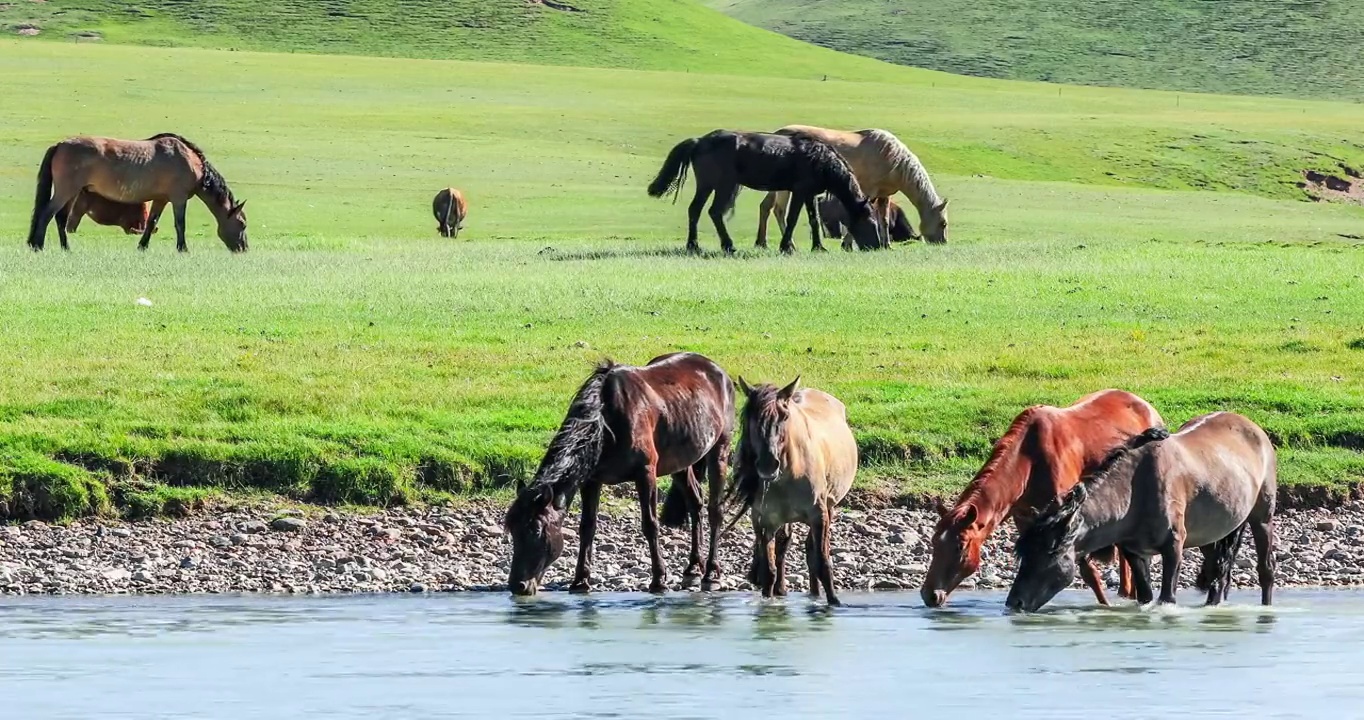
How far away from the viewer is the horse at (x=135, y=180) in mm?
27375

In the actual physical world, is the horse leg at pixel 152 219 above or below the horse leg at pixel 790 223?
below

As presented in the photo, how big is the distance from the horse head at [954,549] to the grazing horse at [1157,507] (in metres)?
0.25

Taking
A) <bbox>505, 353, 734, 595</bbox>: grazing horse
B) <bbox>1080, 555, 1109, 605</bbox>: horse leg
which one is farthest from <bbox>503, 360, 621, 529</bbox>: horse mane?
<bbox>1080, 555, 1109, 605</bbox>: horse leg

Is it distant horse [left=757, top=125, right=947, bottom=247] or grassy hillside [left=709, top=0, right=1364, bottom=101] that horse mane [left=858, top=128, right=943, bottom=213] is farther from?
grassy hillside [left=709, top=0, right=1364, bottom=101]

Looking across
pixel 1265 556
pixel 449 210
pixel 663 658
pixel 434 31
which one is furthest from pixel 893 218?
pixel 434 31

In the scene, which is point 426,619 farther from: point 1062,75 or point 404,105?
point 1062,75

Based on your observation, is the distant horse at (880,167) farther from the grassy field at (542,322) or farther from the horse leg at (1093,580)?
the horse leg at (1093,580)

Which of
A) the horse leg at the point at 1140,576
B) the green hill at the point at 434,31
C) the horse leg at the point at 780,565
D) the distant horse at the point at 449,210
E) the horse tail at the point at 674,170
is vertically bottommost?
the distant horse at the point at 449,210

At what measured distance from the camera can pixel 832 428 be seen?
11.9 metres

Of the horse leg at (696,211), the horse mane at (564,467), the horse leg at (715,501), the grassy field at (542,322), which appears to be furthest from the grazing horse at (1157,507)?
the horse leg at (696,211)

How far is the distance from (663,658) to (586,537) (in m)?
2.21

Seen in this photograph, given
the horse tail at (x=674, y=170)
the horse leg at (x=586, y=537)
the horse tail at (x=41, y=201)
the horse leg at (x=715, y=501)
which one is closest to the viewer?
the horse leg at (x=586, y=537)

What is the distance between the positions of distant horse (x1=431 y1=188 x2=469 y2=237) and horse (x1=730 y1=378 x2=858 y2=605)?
24023 mm

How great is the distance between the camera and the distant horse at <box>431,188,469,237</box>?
117ft
